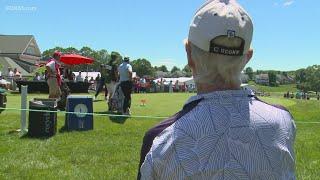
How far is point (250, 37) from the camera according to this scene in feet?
7.95

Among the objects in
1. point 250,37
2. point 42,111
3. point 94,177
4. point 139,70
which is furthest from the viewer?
point 139,70

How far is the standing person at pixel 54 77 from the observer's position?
15.5 m

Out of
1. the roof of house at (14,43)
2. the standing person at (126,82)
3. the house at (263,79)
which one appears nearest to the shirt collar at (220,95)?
the standing person at (126,82)

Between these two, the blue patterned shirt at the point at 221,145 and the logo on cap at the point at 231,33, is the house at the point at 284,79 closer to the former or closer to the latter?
the blue patterned shirt at the point at 221,145

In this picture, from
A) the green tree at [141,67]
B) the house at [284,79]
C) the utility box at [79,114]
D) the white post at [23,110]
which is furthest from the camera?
the house at [284,79]

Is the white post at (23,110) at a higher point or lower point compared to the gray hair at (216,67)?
lower

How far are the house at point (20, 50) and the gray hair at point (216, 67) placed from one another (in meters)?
93.5

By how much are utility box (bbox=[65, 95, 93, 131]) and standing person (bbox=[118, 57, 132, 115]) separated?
3477 millimetres

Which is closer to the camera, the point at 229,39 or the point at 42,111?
the point at 229,39

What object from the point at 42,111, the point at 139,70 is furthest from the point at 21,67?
the point at 42,111

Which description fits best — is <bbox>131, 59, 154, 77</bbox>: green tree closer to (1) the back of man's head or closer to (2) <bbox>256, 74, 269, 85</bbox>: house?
(2) <bbox>256, 74, 269, 85</bbox>: house

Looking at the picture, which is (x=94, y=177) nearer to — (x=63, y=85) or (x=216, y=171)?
(x=216, y=171)

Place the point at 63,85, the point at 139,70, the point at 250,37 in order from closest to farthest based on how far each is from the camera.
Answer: the point at 250,37 < the point at 63,85 < the point at 139,70

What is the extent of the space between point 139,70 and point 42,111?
121m
